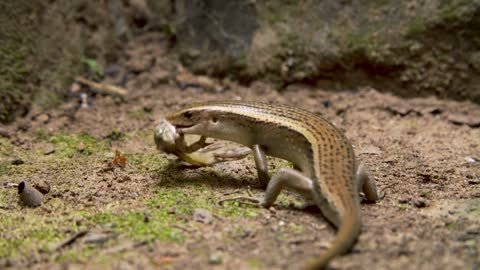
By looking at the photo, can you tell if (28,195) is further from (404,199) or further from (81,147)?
(404,199)

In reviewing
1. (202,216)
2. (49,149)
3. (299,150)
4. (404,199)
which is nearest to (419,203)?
(404,199)

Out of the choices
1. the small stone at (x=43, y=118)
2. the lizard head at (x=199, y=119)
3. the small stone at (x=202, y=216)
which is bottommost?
the small stone at (x=202, y=216)

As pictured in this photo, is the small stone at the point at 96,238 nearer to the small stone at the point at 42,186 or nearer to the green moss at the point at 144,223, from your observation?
the green moss at the point at 144,223

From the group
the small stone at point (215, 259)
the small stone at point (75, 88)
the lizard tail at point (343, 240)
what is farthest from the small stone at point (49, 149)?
the lizard tail at point (343, 240)

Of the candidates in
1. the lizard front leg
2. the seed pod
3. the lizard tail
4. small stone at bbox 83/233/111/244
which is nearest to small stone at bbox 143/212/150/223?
small stone at bbox 83/233/111/244

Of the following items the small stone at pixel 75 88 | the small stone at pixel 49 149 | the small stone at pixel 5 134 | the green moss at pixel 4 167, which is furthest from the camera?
the small stone at pixel 75 88

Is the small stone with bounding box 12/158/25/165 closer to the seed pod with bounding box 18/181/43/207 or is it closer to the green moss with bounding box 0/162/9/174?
the green moss with bounding box 0/162/9/174

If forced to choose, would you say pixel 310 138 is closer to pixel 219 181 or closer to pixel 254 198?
pixel 254 198
